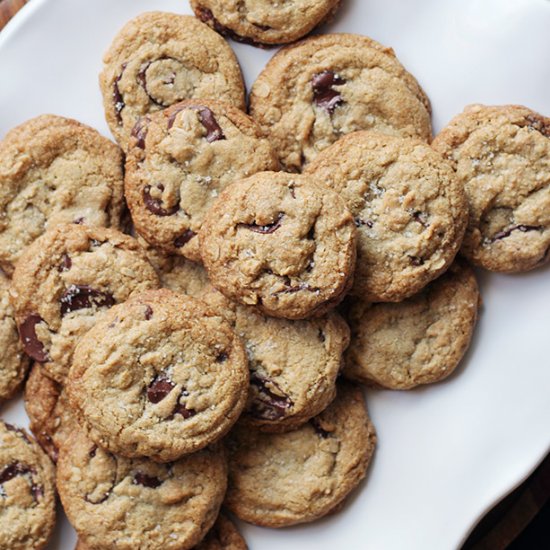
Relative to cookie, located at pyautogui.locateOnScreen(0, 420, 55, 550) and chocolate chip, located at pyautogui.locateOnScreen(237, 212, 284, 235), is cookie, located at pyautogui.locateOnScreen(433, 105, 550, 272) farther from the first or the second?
cookie, located at pyautogui.locateOnScreen(0, 420, 55, 550)

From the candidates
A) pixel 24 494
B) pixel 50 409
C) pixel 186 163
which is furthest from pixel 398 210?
pixel 24 494

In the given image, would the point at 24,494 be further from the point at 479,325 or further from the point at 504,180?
the point at 504,180

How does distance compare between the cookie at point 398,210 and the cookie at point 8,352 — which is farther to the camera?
the cookie at point 8,352

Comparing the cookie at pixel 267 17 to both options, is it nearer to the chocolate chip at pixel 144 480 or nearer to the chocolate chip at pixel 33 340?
the chocolate chip at pixel 33 340

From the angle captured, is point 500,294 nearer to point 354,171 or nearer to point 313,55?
point 354,171

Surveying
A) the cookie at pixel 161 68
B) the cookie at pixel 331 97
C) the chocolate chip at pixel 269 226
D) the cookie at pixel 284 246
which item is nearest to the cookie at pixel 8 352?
the cookie at pixel 161 68

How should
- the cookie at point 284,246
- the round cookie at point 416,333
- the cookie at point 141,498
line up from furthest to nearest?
the round cookie at point 416,333, the cookie at point 141,498, the cookie at point 284,246
